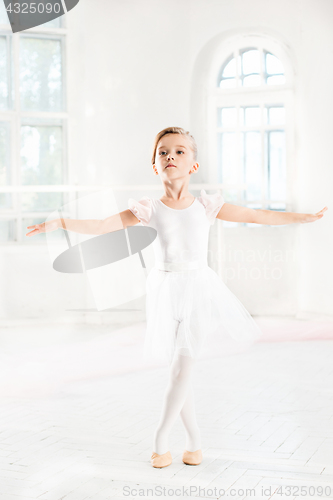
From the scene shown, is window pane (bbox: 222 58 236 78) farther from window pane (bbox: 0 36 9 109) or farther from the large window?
window pane (bbox: 0 36 9 109)

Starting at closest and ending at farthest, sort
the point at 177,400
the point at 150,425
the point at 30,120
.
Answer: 1. the point at 177,400
2. the point at 150,425
3. the point at 30,120

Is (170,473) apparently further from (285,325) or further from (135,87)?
(135,87)

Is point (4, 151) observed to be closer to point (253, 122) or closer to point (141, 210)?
point (253, 122)

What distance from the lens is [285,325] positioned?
15.6 ft

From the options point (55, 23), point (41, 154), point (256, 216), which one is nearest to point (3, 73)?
point (55, 23)

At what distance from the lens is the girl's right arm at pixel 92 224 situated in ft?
6.23

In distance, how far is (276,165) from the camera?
213 inches

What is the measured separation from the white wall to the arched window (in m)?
0.17

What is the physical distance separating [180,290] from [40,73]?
12.9ft

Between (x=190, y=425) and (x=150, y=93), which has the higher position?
(x=150, y=93)

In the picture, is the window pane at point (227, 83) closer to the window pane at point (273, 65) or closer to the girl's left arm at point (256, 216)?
the window pane at point (273, 65)

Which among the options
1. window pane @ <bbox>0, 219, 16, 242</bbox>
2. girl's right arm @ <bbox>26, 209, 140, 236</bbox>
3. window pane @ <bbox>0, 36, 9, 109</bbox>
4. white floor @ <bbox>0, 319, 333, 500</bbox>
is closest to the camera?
white floor @ <bbox>0, 319, 333, 500</bbox>

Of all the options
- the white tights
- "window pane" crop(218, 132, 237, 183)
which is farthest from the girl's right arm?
"window pane" crop(218, 132, 237, 183)

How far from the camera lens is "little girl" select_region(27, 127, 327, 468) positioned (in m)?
1.89
